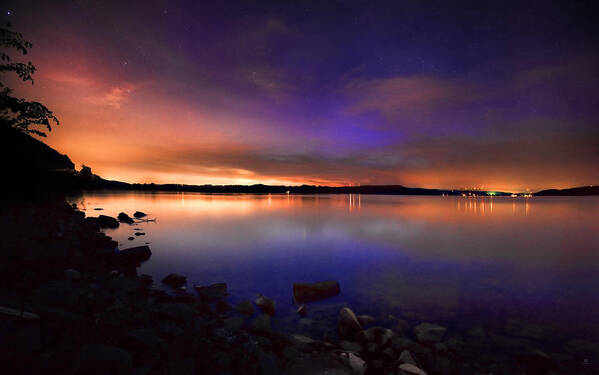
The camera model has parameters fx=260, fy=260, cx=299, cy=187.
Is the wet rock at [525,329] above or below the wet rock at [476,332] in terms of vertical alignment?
below

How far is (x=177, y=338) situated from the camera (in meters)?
5.28

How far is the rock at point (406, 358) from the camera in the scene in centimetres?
634

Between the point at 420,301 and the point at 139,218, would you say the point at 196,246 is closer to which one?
the point at 420,301

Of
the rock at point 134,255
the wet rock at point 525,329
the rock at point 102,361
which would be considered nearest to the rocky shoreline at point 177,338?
the rock at point 102,361

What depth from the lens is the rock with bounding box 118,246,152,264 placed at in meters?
14.4

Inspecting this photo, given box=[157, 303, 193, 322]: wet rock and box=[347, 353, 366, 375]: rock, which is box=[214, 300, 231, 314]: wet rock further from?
box=[347, 353, 366, 375]: rock

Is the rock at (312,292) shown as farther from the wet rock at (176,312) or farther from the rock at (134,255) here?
the rock at (134,255)

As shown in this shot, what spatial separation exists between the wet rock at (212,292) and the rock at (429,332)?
7481 millimetres

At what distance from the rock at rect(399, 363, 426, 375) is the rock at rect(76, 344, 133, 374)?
5557 millimetres

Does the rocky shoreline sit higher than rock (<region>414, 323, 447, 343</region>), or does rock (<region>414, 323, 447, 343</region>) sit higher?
the rocky shoreline

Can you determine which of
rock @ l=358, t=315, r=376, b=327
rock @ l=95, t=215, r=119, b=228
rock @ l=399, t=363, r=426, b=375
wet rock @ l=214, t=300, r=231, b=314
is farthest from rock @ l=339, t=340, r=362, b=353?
rock @ l=95, t=215, r=119, b=228

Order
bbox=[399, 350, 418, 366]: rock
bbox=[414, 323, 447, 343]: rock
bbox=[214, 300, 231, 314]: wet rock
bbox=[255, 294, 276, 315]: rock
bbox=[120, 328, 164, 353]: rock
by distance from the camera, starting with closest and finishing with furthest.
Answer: bbox=[120, 328, 164, 353]: rock, bbox=[399, 350, 418, 366]: rock, bbox=[414, 323, 447, 343]: rock, bbox=[214, 300, 231, 314]: wet rock, bbox=[255, 294, 276, 315]: rock

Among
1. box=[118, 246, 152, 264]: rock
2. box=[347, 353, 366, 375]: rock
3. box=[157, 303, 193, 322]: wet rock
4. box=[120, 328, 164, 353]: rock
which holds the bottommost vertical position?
box=[347, 353, 366, 375]: rock

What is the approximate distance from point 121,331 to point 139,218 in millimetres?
38005
